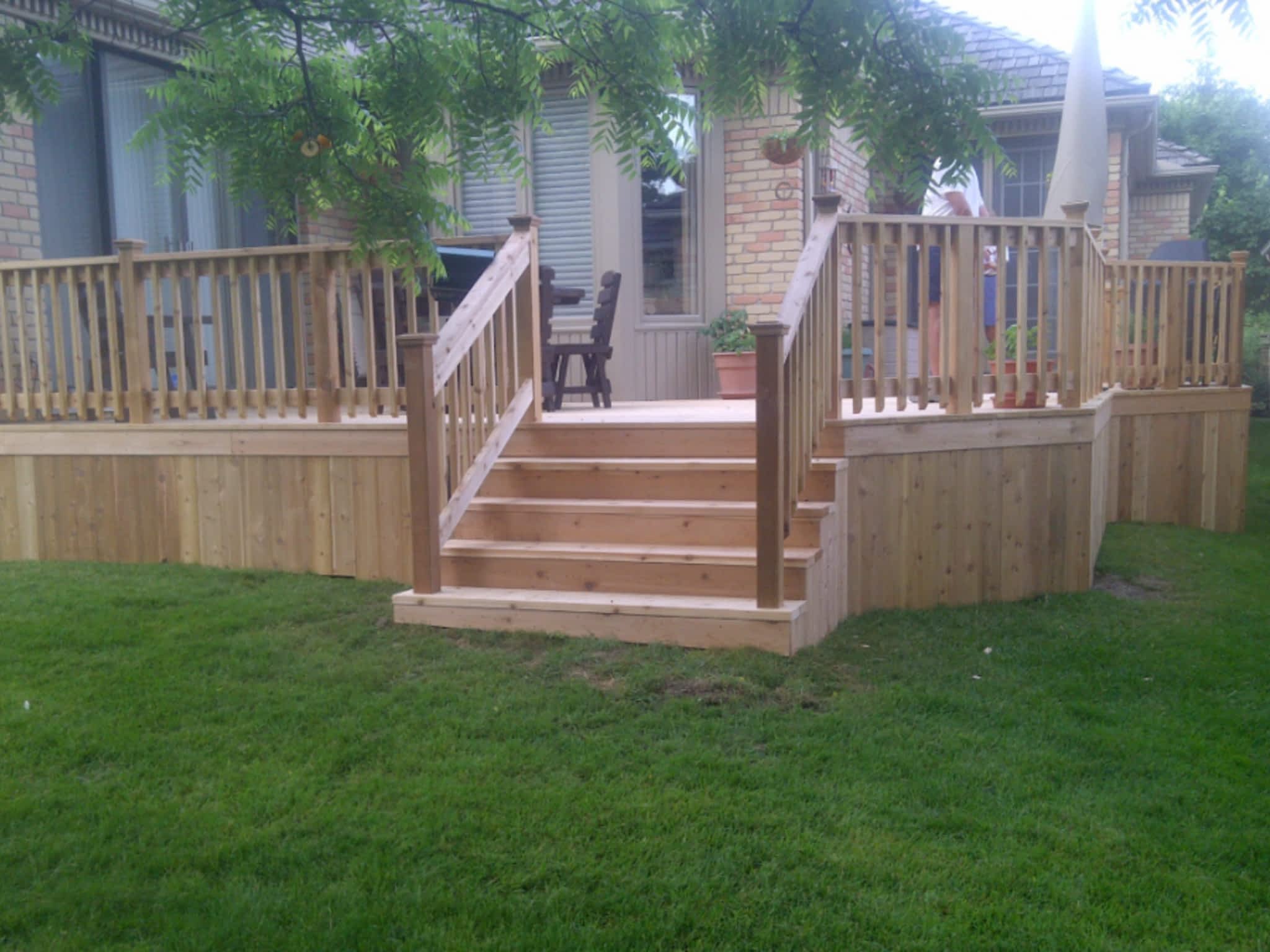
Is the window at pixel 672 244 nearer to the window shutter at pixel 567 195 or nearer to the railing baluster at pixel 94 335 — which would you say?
the window shutter at pixel 567 195

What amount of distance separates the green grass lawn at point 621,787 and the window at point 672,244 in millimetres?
4786

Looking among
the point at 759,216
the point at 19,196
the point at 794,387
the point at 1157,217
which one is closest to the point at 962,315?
the point at 794,387

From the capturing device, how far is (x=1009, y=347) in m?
7.34

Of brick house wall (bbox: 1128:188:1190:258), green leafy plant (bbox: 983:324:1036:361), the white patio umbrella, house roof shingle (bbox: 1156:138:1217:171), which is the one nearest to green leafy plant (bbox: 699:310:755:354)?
green leafy plant (bbox: 983:324:1036:361)

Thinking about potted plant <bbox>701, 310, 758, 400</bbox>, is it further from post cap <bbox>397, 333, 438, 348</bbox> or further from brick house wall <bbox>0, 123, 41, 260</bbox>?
brick house wall <bbox>0, 123, 41, 260</bbox>

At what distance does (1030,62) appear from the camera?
12047 millimetres

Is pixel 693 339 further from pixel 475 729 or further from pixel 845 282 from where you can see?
pixel 475 729

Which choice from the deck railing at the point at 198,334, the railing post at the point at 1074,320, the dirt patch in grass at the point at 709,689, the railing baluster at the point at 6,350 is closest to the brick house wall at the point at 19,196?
the railing baluster at the point at 6,350

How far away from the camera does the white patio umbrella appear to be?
300 inches

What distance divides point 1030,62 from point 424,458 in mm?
9716

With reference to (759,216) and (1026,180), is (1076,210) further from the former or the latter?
(1026,180)

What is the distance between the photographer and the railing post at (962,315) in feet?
18.6

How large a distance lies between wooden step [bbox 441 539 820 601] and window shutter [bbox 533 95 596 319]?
4.37 meters

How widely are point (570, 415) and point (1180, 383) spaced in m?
5.07
